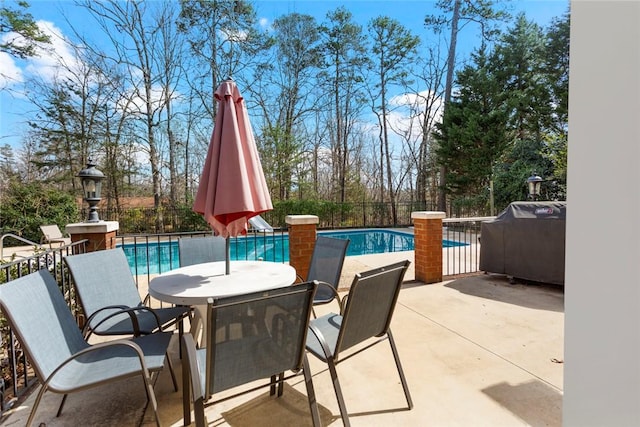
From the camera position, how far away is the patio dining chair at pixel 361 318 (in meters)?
1.78

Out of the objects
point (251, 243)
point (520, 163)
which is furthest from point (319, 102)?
point (520, 163)

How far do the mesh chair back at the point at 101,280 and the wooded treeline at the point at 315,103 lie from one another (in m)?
11.5

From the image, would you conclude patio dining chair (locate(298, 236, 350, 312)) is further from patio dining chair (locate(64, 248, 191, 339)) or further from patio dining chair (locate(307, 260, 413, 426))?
patio dining chair (locate(64, 248, 191, 339))

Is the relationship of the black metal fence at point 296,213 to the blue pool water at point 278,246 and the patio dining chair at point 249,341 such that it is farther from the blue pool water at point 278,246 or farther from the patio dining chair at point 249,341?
the patio dining chair at point 249,341

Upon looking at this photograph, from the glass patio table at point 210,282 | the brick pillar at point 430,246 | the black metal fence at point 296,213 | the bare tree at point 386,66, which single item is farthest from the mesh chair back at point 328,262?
the bare tree at point 386,66

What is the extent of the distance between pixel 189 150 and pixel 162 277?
13039 millimetres

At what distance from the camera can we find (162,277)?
99.3 inches

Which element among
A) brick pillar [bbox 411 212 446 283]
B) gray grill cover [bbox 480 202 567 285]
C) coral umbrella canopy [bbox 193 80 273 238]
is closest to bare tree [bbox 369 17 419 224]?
gray grill cover [bbox 480 202 567 285]

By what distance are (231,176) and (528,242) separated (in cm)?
426

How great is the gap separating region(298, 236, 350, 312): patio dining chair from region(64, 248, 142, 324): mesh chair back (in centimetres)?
155

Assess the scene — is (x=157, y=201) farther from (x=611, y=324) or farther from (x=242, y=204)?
(x=611, y=324)

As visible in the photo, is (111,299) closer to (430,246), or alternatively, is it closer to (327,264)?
(327,264)

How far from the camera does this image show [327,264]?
310 centimetres

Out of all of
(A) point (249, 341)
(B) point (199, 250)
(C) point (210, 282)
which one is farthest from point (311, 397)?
(B) point (199, 250)
